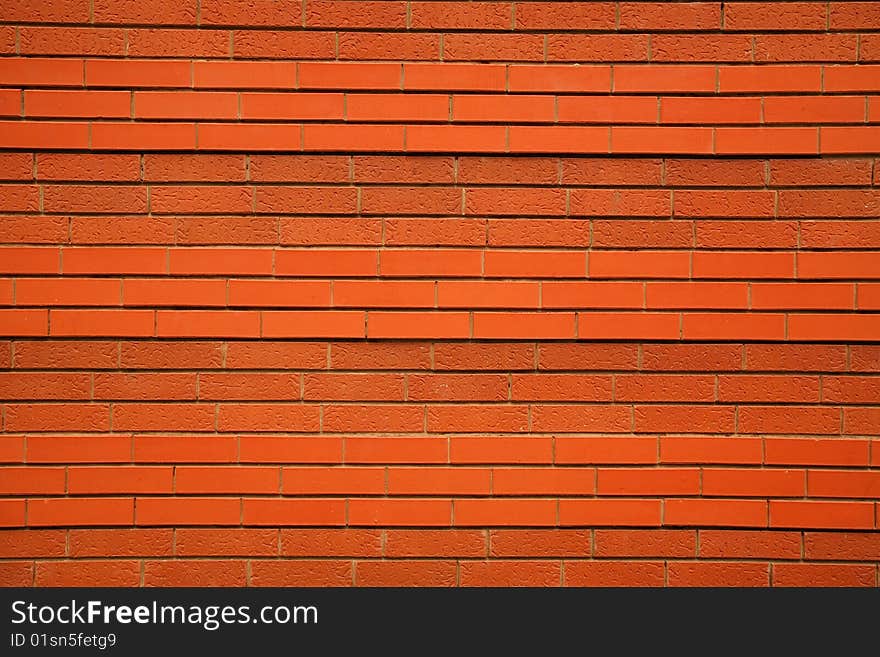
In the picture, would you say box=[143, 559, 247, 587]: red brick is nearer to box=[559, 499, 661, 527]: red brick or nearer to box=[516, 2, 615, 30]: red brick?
box=[559, 499, 661, 527]: red brick

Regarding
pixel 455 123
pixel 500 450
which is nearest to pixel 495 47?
pixel 455 123

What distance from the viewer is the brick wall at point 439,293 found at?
9.80 feet

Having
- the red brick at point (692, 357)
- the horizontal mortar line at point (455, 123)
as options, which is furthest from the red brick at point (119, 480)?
the red brick at point (692, 357)

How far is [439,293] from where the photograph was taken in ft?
9.91

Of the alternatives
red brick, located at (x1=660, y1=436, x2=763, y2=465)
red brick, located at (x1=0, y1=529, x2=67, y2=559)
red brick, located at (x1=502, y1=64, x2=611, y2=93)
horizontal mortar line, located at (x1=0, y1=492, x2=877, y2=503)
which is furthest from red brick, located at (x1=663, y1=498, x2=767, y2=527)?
red brick, located at (x1=0, y1=529, x2=67, y2=559)

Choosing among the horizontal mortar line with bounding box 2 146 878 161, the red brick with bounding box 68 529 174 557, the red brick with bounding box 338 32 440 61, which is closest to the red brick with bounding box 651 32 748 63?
the horizontal mortar line with bounding box 2 146 878 161

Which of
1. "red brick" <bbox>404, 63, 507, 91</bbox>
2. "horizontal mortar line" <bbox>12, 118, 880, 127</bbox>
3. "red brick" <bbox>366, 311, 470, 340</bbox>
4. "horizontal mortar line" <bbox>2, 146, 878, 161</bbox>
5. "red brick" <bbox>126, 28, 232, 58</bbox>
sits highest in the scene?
"red brick" <bbox>126, 28, 232, 58</bbox>

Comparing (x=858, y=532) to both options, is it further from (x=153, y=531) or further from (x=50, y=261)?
(x=50, y=261)

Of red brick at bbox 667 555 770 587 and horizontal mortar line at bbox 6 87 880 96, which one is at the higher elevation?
horizontal mortar line at bbox 6 87 880 96

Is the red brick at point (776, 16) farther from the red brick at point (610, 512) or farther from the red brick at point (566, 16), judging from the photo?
the red brick at point (610, 512)

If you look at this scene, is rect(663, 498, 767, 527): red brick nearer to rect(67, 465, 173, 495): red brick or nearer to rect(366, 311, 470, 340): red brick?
rect(366, 311, 470, 340): red brick

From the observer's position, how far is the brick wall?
9.80 feet

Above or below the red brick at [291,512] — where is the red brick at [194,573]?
below

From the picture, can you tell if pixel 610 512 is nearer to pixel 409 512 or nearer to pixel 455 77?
pixel 409 512
